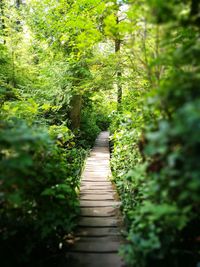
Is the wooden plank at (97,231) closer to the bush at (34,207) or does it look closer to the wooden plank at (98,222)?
the wooden plank at (98,222)

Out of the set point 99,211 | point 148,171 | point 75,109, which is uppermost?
point 75,109

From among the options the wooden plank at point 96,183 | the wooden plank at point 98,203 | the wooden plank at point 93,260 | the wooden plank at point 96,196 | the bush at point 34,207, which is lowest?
the wooden plank at point 93,260

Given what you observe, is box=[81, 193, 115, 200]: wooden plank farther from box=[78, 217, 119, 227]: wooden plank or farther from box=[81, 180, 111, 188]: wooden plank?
box=[78, 217, 119, 227]: wooden plank

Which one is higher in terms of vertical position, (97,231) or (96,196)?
(96,196)

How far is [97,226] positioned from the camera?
16.0 ft

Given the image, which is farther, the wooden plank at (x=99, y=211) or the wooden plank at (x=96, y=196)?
the wooden plank at (x=96, y=196)

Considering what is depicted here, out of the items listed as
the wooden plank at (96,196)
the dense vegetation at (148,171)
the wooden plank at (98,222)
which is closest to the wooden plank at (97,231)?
the wooden plank at (98,222)

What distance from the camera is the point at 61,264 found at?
12.5 feet

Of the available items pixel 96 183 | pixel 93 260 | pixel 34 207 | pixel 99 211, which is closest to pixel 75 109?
pixel 96 183

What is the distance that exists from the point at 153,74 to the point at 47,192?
2.25 metres

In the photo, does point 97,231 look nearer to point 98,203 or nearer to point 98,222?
point 98,222

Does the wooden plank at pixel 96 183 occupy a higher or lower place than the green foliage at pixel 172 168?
lower

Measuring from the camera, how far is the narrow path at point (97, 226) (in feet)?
12.8

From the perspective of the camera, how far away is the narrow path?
391 cm
